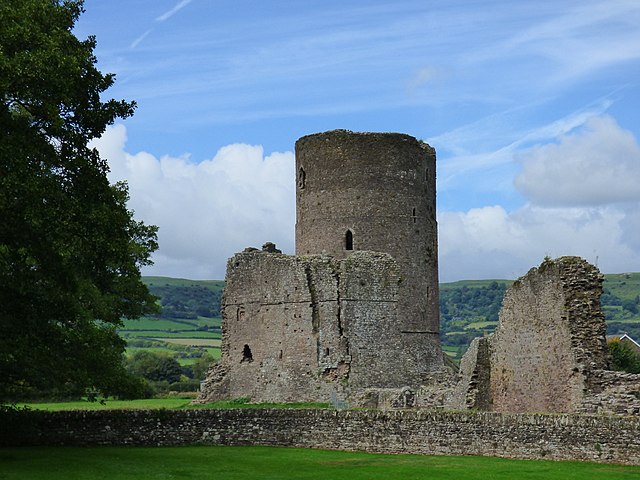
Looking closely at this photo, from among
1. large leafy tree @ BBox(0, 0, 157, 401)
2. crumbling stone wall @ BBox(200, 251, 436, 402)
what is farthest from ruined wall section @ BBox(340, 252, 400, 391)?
large leafy tree @ BBox(0, 0, 157, 401)

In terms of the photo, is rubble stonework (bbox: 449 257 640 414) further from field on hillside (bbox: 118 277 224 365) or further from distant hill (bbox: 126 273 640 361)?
distant hill (bbox: 126 273 640 361)

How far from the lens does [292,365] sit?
39688mm

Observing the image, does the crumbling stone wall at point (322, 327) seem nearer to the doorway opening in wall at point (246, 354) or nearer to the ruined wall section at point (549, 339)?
the doorway opening in wall at point (246, 354)

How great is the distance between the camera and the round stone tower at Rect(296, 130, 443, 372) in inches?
1692

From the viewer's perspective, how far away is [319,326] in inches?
1548

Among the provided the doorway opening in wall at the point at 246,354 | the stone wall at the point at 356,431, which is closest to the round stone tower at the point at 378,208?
the doorway opening in wall at the point at 246,354

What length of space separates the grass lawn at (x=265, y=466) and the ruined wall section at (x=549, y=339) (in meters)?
5.03

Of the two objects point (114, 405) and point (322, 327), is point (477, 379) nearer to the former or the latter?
point (322, 327)

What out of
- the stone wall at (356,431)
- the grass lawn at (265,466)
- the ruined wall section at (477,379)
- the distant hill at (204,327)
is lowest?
the grass lawn at (265,466)

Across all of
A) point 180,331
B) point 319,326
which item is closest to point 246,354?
point 319,326

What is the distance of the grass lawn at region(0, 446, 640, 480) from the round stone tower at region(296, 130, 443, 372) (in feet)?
56.0

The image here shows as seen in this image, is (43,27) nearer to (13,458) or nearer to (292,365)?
(13,458)

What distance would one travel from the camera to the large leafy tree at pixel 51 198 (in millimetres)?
21500

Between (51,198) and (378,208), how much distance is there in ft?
74.0
